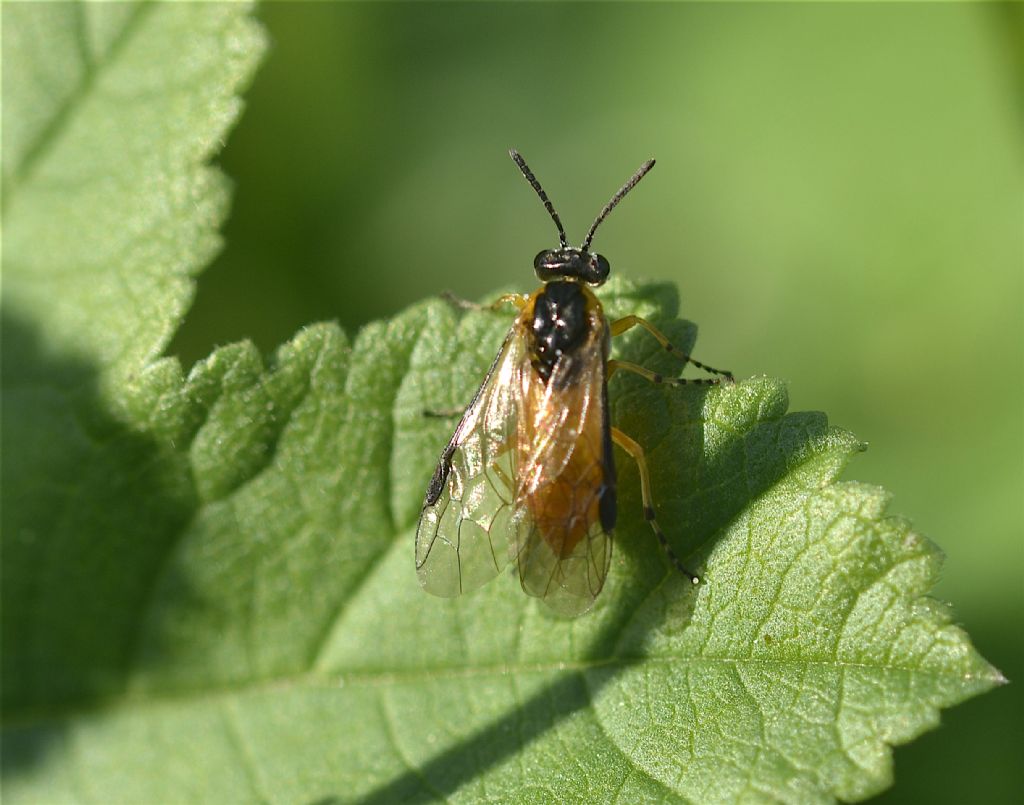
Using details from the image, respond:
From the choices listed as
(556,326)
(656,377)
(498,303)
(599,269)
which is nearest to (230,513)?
(498,303)

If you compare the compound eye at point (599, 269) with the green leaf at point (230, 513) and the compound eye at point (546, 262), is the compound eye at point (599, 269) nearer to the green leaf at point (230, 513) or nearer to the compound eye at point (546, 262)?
the compound eye at point (546, 262)

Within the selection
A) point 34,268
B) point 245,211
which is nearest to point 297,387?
point 34,268

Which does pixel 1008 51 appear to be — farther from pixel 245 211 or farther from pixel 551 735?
pixel 245 211

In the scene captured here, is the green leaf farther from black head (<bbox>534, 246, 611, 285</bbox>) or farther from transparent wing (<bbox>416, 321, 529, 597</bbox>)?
black head (<bbox>534, 246, 611, 285</bbox>)

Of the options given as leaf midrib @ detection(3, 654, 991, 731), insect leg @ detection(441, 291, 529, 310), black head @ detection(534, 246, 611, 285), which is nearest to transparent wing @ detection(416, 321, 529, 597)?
insect leg @ detection(441, 291, 529, 310)

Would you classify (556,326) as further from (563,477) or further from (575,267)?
(563,477)

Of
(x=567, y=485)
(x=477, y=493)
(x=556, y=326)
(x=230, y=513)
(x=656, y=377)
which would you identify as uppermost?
(x=556, y=326)

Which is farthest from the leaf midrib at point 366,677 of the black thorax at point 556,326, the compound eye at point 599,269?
the compound eye at point 599,269
